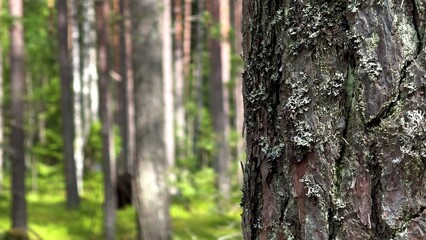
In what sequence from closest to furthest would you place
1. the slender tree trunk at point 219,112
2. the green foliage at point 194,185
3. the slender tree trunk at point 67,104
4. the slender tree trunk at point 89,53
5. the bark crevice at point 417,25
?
the bark crevice at point 417,25 < the green foliage at point 194,185 < the slender tree trunk at point 67,104 < the slender tree trunk at point 219,112 < the slender tree trunk at point 89,53

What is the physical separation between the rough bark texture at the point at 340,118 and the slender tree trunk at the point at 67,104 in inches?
617

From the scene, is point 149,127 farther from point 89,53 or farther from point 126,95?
point 89,53

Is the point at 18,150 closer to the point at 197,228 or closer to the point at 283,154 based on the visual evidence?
the point at 197,228

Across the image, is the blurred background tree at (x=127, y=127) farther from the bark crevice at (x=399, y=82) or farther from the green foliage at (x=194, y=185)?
the bark crevice at (x=399, y=82)

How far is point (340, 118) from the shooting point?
103 centimetres

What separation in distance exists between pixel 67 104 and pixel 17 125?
4507 millimetres

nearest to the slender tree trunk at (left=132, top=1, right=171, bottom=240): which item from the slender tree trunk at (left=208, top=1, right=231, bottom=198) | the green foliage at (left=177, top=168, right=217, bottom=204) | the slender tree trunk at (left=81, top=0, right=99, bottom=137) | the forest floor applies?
the green foliage at (left=177, top=168, right=217, bottom=204)

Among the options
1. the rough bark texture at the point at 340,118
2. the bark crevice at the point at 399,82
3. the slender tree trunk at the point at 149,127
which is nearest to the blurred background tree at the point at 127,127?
the slender tree trunk at the point at 149,127

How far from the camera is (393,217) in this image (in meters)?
0.99

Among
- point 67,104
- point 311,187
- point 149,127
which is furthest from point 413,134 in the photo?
point 67,104

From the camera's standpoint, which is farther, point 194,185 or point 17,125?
point 17,125

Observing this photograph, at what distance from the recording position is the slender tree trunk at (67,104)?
637 inches

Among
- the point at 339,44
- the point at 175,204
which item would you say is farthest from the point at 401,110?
the point at 175,204

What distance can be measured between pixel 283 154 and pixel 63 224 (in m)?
13.9
